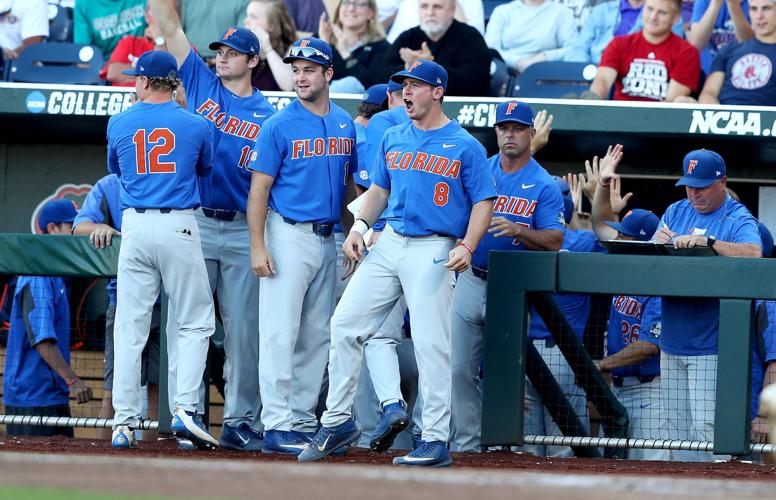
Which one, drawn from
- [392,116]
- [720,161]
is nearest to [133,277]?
[392,116]

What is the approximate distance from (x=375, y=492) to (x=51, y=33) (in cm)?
716

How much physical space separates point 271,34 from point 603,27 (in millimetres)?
2400

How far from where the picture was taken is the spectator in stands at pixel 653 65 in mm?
8328

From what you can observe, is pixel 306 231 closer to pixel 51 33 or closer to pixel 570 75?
pixel 570 75

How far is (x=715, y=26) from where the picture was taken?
9.41 meters

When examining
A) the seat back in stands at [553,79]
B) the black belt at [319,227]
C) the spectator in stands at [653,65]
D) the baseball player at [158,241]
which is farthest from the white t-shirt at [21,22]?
the black belt at [319,227]

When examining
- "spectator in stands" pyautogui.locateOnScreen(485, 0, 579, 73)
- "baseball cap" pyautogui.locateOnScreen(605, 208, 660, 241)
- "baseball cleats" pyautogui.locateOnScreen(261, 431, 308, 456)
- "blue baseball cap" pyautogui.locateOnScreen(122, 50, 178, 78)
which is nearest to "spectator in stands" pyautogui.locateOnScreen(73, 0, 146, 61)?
"spectator in stands" pyautogui.locateOnScreen(485, 0, 579, 73)

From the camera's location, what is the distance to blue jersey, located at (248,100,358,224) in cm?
599

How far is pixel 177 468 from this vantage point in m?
4.56

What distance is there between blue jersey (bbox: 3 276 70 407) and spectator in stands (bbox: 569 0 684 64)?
4.08 m

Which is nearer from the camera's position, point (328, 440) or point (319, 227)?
point (328, 440)

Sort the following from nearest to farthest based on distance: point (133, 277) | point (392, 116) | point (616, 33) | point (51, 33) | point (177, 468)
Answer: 1. point (177, 468)
2. point (133, 277)
3. point (392, 116)
4. point (616, 33)
5. point (51, 33)

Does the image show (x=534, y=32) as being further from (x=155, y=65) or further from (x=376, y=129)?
(x=155, y=65)

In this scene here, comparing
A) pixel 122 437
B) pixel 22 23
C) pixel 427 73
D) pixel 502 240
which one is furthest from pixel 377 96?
pixel 22 23
